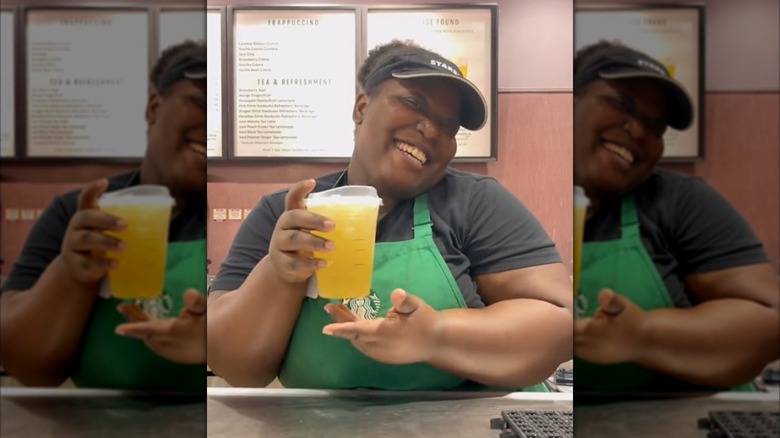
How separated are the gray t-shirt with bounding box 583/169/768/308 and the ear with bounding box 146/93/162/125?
0.64 m

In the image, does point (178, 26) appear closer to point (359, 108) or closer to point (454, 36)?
point (359, 108)

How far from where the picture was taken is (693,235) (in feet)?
2.52

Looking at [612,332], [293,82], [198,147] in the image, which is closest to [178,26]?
[198,147]

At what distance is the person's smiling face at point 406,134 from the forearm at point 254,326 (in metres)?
0.38

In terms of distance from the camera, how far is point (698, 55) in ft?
2.48

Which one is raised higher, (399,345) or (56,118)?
(56,118)

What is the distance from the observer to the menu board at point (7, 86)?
2.59ft

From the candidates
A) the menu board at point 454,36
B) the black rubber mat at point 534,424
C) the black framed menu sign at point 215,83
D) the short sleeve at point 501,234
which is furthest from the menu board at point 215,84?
the black rubber mat at point 534,424

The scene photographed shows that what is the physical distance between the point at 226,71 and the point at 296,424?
1003 mm

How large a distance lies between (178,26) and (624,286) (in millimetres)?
660

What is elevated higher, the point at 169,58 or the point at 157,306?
the point at 169,58

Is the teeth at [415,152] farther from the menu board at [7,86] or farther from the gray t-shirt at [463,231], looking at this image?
the menu board at [7,86]

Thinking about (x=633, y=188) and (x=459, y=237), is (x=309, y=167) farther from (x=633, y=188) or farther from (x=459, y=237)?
(x=633, y=188)

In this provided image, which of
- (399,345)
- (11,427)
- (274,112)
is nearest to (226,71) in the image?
(274,112)
